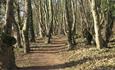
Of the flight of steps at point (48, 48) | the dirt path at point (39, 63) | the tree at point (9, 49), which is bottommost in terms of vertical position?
the flight of steps at point (48, 48)

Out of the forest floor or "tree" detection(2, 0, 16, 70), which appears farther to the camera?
"tree" detection(2, 0, 16, 70)

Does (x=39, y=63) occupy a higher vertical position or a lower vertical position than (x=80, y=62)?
lower

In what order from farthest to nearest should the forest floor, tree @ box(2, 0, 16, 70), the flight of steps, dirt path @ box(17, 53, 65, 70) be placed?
the flight of steps → dirt path @ box(17, 53, 65, 70) → tree @ box(2, 0, 16, 70) → the forest floor

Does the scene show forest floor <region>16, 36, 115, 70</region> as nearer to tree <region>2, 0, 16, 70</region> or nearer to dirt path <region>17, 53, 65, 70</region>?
dirt path <region>17, 53, 65, 70</region>

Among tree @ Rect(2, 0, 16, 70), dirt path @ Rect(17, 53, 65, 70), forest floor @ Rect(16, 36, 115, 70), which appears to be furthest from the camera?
dirt path @ Rect(17, 53, 65, 70)

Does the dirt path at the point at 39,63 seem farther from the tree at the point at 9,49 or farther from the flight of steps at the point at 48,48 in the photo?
the flight of steps at the point at 48,48

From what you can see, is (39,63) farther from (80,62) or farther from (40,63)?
(80,62)

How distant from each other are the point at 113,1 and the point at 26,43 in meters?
8.73

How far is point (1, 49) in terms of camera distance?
17312 millimetres

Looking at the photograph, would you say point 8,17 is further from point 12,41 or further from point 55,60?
point 55,60

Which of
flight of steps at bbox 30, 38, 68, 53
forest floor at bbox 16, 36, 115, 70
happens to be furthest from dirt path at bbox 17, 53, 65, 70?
flight of steps at bbox 30, 38, 68, 53

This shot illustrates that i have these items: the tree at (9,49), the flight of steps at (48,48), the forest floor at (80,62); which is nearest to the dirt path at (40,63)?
the forest floor at (80,62)

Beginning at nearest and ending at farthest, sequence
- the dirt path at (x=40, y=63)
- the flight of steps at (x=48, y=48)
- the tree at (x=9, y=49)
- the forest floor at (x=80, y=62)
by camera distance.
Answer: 1. the forest floor at (x=80, y=62)
2. the tree at (x=9, y=49)
3. the dirt path at (x=40, y=63)
4. the flight of steps at (x=48, y=48)

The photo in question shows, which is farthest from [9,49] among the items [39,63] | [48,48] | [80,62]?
[48,48]
